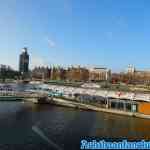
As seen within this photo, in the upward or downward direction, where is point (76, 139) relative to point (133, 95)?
downward

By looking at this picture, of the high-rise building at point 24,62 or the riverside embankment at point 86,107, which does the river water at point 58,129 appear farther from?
the high-rise building at point 24,62

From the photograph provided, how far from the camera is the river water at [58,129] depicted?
20.2 metres

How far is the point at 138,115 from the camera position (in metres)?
33.9

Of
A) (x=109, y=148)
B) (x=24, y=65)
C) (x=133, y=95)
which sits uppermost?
(x=24, y=65)

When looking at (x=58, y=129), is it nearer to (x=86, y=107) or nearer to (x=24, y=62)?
(x=86, y=107)

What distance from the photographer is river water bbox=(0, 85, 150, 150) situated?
2015 cm

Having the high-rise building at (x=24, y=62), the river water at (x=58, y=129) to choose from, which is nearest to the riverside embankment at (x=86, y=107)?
the river water at (x=58, y=129)

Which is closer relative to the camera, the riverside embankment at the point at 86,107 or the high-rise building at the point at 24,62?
Answer: the riverside embankment at the point at 86,107

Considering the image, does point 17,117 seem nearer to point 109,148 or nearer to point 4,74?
point 109,148

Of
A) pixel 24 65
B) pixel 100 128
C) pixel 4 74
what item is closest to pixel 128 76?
pixel 4 74

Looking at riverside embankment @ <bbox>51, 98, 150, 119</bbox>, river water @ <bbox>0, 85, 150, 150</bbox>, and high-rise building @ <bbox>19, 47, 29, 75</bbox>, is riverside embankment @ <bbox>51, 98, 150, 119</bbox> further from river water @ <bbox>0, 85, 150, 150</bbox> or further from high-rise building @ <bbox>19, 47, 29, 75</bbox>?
high-rise building @ <bbox>19, 47, 29, 75</bbox>

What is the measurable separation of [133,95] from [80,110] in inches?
342

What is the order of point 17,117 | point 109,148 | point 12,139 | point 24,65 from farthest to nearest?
point 24,65, point 17,117, point 12,139, point 109,148

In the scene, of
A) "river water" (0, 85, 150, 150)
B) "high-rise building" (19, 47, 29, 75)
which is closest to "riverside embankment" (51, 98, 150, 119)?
"river water" (0, 85, 150, 150)
